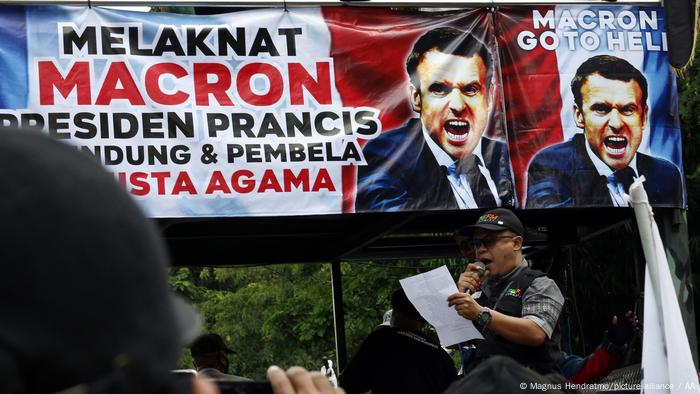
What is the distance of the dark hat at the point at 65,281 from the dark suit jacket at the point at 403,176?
17.2 feet

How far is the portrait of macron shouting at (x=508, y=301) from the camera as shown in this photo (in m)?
5.04

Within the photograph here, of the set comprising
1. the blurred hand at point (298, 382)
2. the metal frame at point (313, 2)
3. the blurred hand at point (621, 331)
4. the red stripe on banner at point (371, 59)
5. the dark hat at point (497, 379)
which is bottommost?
the blurred hand at point (621, 331)

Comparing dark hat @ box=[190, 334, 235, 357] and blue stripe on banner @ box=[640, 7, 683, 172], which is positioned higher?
blue stripe on banner @ box=[640, 7, 683, 172]

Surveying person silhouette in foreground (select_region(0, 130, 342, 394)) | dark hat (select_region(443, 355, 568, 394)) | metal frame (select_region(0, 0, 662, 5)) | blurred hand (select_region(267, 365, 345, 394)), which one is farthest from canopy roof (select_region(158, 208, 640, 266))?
person silhouette in foreground (select_region(0, 130, 342, 394))

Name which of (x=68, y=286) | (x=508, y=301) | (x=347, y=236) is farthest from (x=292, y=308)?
(x=68, y=286)

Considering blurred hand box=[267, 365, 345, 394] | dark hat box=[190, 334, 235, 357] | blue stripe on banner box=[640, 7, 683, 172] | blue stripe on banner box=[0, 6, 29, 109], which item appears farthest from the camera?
dark hat box=[190, 334, 235, 357]

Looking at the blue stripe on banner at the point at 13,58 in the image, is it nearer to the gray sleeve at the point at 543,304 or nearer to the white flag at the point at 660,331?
the gray sleeve at the point at 543,304

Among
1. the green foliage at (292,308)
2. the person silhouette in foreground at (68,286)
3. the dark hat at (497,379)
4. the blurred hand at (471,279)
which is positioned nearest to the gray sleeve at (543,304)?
the blurred hand at (471,279)

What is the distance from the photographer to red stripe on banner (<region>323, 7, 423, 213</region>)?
6.10m

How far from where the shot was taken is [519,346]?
5137 mm

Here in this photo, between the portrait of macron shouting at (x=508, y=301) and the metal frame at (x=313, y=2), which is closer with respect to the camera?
the portrait of macron shouting at (x=508, y=301)

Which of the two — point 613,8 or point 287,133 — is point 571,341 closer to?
point 613,8

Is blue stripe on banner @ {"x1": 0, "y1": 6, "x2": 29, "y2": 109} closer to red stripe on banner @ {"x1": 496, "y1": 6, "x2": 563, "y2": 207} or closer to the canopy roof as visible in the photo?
the canopy roof

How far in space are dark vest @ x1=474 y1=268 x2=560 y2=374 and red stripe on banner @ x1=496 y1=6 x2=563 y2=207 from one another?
1.02m
